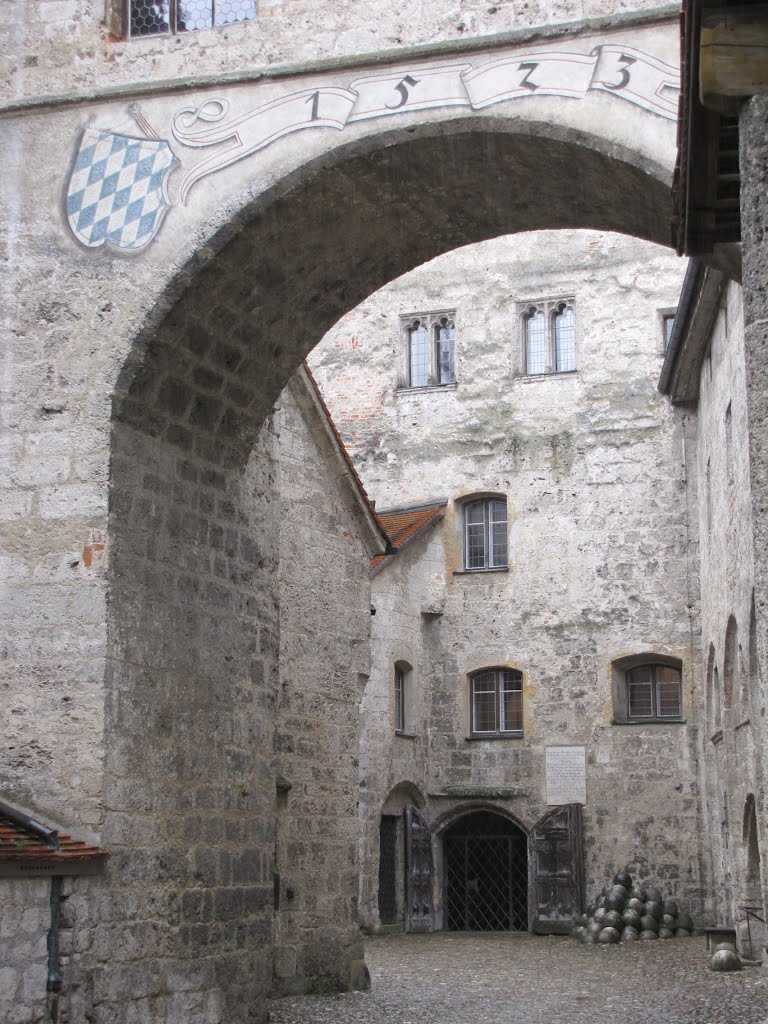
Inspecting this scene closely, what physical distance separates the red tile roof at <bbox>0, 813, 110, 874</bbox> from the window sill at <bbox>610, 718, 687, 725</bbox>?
13.6m

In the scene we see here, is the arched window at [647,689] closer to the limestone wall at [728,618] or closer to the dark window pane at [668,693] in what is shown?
the dark window pane at [668,693]

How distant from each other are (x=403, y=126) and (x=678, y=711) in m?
14.0

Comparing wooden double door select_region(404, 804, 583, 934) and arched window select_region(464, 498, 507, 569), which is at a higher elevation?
arched window select_region(464, 498, 507, 569)

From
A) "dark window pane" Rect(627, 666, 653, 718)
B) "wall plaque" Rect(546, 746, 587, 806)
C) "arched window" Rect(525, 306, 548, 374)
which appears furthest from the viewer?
"arched window" Rect(525, 306, 548, 374)

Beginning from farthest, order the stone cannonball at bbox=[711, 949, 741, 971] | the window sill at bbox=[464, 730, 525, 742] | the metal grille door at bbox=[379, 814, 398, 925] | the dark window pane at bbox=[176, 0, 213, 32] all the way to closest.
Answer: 1. the window sill at bbox=[464, 730, 525, 742]
2. the metal grille door at bbox=[379, 814, 398, 925]
3. the stone cannonball at bbox=[711, 949, 741, 971]
4. the dark window pane at bbox=[176, 0, 213, 32]

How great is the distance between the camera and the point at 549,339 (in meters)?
22.1

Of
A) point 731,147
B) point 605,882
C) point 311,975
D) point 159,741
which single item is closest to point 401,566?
point 605,882

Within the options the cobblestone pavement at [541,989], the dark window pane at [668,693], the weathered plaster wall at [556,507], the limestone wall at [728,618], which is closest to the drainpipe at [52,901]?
the cobblestone pavement at [541,989]

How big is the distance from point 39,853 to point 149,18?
4.91 metres

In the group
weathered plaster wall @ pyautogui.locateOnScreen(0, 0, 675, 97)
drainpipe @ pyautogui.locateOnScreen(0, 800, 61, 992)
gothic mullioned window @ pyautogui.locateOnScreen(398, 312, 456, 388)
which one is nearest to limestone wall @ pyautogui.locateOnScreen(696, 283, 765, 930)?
gothic mullioned window @ pyautogui.locateOnScreen(398, 312, 456, 388)

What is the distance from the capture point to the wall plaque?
20625 millimetres

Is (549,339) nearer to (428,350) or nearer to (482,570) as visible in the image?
(428,350)

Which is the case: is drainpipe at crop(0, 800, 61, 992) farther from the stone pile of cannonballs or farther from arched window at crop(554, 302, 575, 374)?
arched window at crop(554, 302, 575, 374)

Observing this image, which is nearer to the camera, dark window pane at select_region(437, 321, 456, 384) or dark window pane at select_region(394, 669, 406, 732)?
dark window pane at select_region(394, 669, 406, 732)
